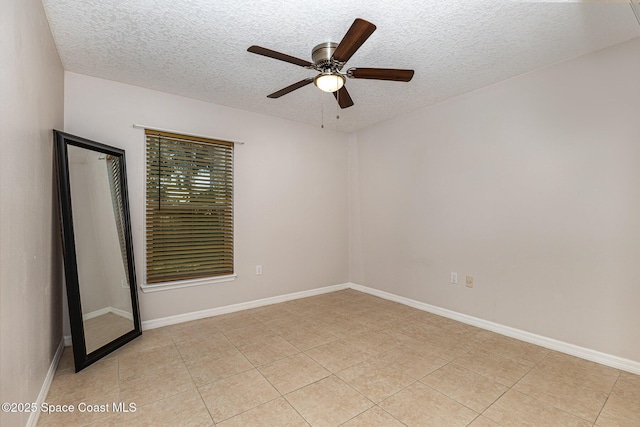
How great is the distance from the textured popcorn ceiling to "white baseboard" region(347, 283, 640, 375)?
2.42 meters

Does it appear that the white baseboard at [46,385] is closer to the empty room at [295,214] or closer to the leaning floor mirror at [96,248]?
the empty room at [295,214]

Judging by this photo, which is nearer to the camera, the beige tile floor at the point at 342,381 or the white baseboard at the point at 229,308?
the beige tile floor at the point at 342,381

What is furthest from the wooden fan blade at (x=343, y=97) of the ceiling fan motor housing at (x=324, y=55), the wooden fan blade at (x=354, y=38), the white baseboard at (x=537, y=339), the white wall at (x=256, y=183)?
the white baseboard at (x=537, y=339)

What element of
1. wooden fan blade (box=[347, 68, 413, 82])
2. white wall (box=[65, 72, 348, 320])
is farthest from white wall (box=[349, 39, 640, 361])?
wooden fan blade (box=[347, 68, 413, 82])

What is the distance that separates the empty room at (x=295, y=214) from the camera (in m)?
1.82

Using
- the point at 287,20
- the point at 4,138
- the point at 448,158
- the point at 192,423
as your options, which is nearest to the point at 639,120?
the point at 448,158

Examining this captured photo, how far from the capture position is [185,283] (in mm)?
3318

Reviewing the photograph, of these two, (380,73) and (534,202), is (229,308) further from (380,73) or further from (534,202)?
(534,202)

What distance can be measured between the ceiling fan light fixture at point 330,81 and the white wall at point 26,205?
1668 mm

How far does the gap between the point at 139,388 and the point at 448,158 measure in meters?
3.53

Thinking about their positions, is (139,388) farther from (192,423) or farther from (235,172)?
(235,172)

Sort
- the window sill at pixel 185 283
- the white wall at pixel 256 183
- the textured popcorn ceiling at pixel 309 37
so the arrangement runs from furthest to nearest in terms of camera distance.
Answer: the window sill at pixel 185 283 → the white wall at pixel 256 183 → the textured popcorn ceiling at pixel 309 37

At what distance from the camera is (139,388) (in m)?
2.03

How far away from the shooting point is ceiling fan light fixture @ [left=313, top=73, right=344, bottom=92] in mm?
2207
